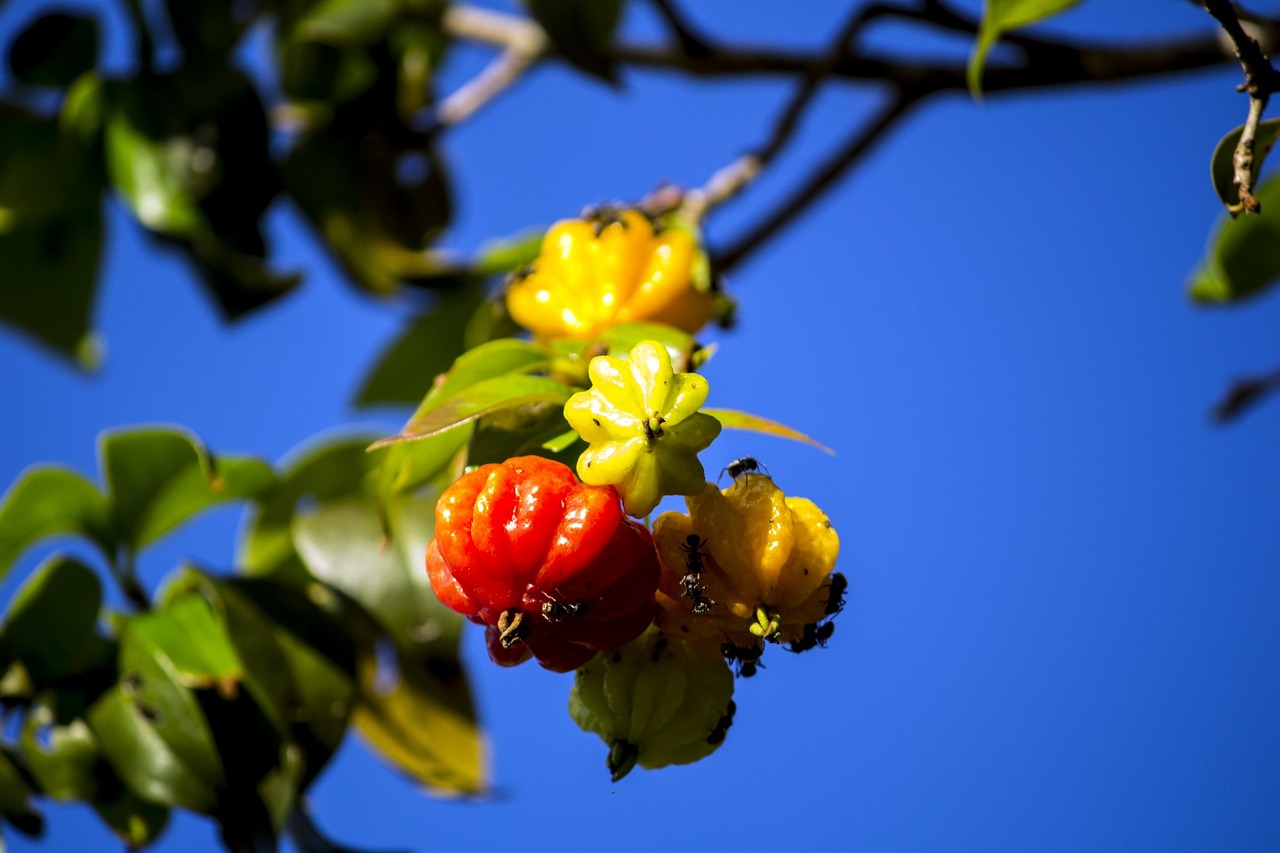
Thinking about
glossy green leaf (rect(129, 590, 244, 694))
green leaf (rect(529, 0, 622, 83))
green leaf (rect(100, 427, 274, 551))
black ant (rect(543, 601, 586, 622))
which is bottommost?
glossy green leaf (rect(129, 590, 244, 694))

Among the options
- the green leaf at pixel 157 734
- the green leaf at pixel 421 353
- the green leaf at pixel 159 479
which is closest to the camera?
the green leaf at pixel 157 734

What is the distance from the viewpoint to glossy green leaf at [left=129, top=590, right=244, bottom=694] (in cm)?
145

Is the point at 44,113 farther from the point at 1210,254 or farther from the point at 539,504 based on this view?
the point at 1210,254

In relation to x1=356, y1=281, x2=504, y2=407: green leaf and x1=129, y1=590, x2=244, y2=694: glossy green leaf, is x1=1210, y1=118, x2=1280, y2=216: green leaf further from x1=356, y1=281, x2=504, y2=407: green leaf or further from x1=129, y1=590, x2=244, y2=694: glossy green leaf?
x1=356, y1=281, x2=504, y2=407: green leaf

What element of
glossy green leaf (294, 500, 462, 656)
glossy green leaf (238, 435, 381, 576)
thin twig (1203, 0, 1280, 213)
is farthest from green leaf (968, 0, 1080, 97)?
glossy green leaf (238, 435, 381, 576)

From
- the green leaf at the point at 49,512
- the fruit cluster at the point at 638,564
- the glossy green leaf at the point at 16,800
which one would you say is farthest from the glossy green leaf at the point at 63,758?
the fruit cluster at the point at 638,564

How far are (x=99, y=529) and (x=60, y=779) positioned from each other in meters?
0.31

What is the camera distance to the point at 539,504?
968 mm

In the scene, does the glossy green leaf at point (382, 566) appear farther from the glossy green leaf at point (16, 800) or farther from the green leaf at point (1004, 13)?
the green leaf at point (1004, 13)

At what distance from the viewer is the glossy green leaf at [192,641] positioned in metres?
1.45

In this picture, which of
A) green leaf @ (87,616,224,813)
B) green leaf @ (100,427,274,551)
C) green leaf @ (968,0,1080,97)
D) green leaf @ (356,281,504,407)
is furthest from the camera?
green leaf @ (356,281,504,407)

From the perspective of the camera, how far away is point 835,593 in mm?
1056

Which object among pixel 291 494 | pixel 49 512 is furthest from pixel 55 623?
pixel 291 494

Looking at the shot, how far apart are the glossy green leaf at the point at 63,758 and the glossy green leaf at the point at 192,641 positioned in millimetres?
138
